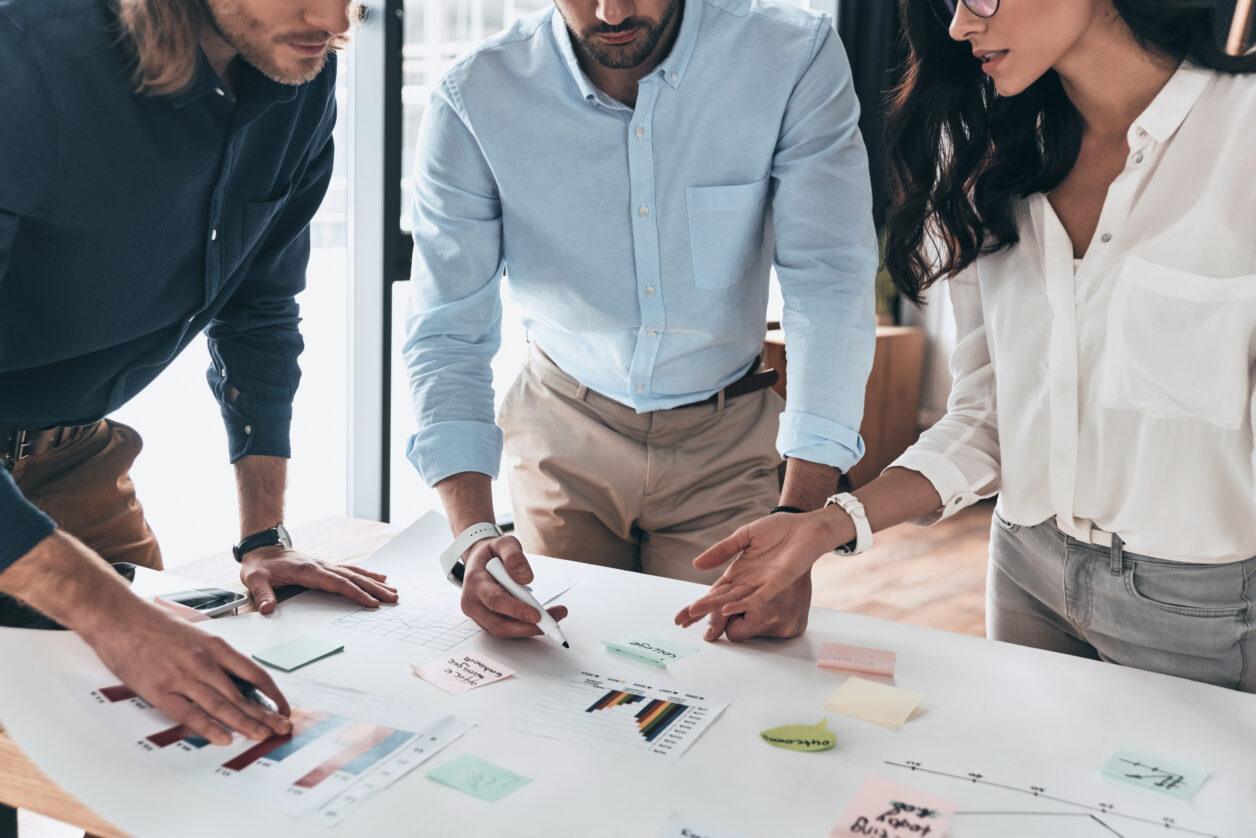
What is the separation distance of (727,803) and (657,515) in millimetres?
866

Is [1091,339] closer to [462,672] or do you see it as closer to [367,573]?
[462,672]

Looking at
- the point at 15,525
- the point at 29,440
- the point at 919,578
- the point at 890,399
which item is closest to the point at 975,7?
the point at 15,525

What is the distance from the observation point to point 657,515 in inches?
69.0

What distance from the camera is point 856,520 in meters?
1.34

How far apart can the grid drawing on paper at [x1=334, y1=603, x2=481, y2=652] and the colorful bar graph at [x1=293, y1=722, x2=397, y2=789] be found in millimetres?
210

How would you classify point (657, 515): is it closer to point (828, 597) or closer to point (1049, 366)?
point (1049, 366)

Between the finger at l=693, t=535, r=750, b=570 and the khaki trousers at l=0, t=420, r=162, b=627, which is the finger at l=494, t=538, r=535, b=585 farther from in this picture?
the khaki trousers at l=0, t=420, r=162, b=627

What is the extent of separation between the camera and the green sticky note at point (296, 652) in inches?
45.9

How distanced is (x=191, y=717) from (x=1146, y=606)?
108 cm

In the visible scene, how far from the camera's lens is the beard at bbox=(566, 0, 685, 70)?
1.55 m

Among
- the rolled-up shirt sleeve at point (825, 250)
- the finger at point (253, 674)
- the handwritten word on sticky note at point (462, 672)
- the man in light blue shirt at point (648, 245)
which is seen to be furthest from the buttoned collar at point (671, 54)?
the finger at point (253, 674)

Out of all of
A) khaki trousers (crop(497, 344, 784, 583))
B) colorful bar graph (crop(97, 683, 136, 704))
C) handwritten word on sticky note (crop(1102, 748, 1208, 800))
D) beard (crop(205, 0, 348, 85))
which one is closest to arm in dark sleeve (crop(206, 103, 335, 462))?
beard (crop(205, 0, 348, 85))

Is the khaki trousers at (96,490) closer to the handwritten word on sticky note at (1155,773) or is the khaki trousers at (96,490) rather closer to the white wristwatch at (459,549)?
the white wristwatch at (459,549)

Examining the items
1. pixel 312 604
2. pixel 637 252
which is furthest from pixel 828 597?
pixel 312 604
